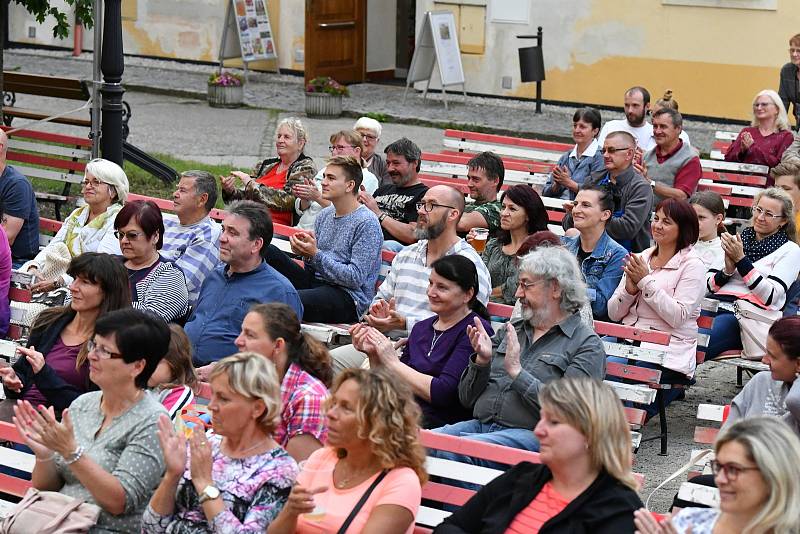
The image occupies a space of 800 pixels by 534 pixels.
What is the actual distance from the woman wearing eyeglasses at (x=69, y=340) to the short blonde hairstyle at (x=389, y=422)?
175 centimetres

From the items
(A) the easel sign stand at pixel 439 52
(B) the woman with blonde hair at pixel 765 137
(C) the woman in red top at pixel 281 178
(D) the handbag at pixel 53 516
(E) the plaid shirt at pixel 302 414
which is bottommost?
(D) the handbag at pixel 53 516

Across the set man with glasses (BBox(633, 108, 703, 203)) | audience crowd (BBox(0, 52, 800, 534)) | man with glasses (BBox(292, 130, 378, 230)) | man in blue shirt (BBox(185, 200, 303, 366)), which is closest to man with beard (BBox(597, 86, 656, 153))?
man with glasses (BBox(633, 108, 703, 203))

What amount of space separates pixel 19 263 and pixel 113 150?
192 centimetres

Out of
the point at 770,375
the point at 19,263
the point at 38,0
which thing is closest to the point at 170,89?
the point at 38,0

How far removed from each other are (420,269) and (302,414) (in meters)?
2.05

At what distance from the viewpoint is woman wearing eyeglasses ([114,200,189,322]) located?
24.2 ft

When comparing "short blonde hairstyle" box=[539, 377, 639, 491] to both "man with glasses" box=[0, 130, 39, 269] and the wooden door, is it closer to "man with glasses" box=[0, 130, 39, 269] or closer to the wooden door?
"man with glasses" box=[0, 130, 39, 269]

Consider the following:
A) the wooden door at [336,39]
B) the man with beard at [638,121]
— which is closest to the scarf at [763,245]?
the man with beard at [638,121]

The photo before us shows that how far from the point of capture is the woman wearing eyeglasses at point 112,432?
496 cm

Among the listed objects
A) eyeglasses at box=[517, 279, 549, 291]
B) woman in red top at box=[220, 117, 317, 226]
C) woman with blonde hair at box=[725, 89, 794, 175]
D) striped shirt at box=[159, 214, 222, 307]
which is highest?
woman with blonde hair at box=[725, 89, 794, 175]

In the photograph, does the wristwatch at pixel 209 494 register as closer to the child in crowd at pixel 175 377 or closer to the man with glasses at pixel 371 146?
the child in crowd at pixel 175 377

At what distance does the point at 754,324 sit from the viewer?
25.6ft

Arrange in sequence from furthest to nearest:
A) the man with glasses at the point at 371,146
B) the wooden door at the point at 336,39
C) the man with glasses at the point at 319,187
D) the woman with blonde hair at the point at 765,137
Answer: the wooden door at the point at 336,39, the woman with blonde hair at the point at 765,137, the man with glasses at the point at 371,146, the man with glasses at the point at 319,187

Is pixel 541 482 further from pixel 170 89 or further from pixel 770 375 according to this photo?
pixel 170 89
